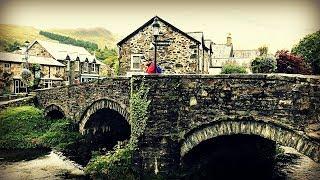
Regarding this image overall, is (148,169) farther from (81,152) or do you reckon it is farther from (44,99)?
(44,99)

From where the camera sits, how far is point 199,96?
11.7 m

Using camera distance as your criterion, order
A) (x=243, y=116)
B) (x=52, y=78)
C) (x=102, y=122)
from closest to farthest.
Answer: (x=243, y=116) < (x=102, y=122) < (x=52, y=78)

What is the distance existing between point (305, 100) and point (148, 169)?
547 cm

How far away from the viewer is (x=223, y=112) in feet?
36.4

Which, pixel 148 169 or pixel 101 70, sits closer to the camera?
pixel 148 169

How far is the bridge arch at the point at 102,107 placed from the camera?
18.6 m

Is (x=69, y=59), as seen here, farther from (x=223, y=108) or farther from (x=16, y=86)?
(x=223, y=108)

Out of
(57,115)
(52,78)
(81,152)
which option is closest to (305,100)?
(81,152)

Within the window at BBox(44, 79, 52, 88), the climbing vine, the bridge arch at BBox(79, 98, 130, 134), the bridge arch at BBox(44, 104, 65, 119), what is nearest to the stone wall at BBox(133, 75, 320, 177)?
the climbing vine

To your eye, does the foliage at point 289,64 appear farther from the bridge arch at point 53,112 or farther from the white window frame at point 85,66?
the white window frame at point 85,66

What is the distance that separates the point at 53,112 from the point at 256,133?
1802cm

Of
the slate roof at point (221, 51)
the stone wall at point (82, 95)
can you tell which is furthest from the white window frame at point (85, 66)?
the stone wall at point (82, 95)

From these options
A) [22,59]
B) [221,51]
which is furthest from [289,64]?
[221,51]

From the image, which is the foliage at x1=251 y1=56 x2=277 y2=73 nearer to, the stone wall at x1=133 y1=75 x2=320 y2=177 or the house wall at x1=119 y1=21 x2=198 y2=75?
the stone wall at x1=133 y1=75 x2=320 y2=177
